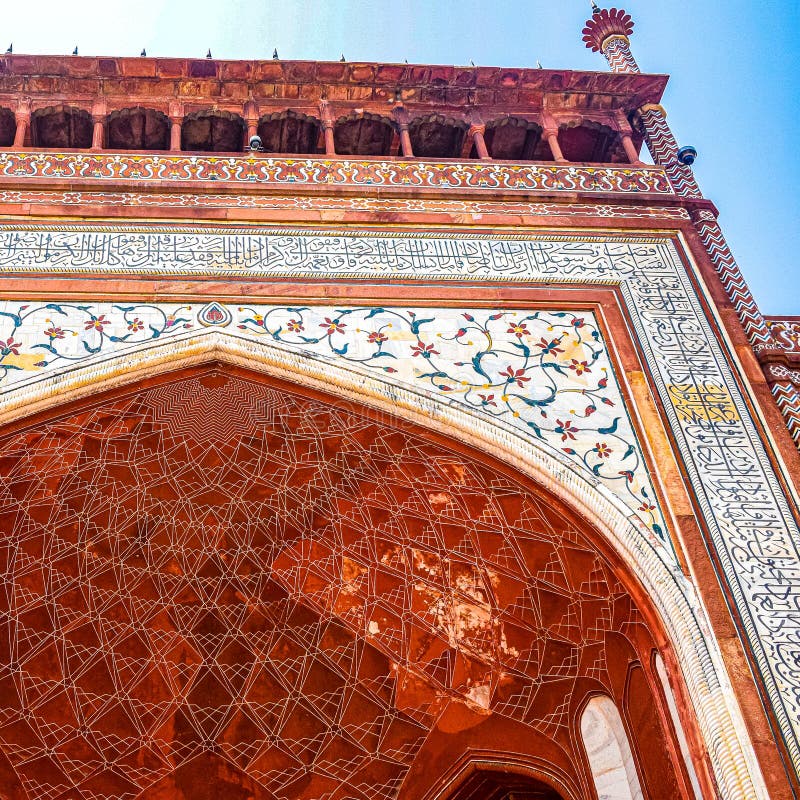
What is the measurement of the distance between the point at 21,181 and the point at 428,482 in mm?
2951

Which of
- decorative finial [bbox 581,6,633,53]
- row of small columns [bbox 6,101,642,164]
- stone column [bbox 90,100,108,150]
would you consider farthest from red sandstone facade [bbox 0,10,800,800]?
decorative finial [bbox 581,6,633,53]

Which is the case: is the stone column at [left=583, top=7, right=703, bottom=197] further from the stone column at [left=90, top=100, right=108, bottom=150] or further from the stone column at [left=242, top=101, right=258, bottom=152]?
the stone column at [left=90, top=100, right=108, bottom=150]

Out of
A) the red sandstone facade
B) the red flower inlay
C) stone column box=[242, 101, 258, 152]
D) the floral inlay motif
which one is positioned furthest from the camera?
stone column box=[242, 101, 258, 152]

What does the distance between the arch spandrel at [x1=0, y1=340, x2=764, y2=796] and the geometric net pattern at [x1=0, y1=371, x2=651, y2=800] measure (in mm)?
167

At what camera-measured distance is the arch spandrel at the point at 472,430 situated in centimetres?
514

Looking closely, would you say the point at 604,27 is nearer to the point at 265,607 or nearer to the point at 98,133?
the point at 98,133

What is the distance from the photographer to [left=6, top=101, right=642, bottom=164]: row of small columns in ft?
24.0

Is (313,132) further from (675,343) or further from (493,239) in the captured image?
(675,343)

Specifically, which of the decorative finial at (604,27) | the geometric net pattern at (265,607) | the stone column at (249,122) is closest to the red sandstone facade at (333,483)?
the geometric net pattern at (265,607)

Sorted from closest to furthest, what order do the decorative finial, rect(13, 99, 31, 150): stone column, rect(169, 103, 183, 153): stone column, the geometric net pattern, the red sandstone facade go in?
the red sandstone facade → the geometric net pattern → rect(13, 99, 31, 150): stone column → rect(169, 103, 183, 153): stone column → the decorative finial

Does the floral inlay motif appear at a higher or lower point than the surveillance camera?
lower

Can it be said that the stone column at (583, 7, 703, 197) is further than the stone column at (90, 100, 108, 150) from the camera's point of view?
Yes

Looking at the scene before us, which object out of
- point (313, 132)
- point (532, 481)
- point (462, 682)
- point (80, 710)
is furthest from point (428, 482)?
point (313, 132)

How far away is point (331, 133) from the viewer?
24.8ft
